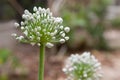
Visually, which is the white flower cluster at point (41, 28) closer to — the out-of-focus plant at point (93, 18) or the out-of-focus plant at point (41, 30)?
the out-of-focus plant at point (41, 30)

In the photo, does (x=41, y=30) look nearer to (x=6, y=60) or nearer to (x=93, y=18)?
(x=6, y=60)

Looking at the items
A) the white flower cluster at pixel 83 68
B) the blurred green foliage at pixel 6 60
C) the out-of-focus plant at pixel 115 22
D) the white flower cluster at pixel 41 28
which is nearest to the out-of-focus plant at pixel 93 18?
the out-of-focus plant at pixel 115 22

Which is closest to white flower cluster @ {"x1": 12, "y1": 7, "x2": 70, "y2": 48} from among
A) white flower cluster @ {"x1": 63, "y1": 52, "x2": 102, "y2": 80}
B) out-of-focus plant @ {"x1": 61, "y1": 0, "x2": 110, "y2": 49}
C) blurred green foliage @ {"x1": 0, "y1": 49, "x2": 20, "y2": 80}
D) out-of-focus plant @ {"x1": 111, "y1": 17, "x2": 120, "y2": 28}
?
white flower cluster @ {"x1": 63, "y1": 52, "x2": 102, "y2": 80}

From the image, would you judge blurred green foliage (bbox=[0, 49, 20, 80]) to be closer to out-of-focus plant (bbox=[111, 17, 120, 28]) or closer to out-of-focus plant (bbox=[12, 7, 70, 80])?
out-of-focus plant (bbox=[12, 7, 70, 80])

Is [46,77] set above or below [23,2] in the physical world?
below

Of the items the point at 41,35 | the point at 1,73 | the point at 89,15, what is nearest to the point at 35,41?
the point at 41,35

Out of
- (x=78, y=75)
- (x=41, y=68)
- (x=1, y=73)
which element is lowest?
(x=41, y=68)

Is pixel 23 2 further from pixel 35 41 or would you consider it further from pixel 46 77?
pixel 35 41
